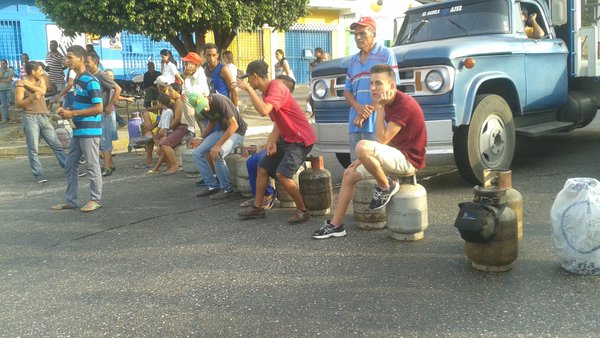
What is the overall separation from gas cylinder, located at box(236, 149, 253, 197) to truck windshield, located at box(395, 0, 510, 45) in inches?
112

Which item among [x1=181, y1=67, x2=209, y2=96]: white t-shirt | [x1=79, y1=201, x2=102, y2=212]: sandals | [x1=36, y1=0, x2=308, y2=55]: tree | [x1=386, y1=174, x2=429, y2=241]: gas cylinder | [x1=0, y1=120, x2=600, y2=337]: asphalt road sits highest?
[x1=36, y1=0, x2=308, y2=55]: tree

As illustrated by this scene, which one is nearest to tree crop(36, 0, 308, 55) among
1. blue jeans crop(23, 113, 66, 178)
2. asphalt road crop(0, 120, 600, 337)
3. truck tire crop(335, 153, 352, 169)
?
blue jeans crop(23, 113, 66, 178)

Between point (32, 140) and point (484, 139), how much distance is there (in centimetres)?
659

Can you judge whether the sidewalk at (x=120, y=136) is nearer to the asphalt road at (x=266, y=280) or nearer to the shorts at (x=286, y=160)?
the asphalt road at (x=266, y=280)

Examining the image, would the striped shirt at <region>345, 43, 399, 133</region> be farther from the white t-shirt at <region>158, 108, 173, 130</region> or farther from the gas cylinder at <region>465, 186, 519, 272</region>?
the white t-shirt at <region>158, 108, 173, 130</region>

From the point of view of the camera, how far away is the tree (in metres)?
13.0

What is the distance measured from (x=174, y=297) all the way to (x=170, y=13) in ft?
33.4

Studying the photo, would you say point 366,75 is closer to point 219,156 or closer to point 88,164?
point 219,156

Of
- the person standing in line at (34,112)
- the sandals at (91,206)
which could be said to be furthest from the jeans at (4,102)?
A: the sandals at (91,206)

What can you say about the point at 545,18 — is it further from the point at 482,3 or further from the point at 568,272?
the point at 568,272

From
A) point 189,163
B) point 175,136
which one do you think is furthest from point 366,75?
point 175,136

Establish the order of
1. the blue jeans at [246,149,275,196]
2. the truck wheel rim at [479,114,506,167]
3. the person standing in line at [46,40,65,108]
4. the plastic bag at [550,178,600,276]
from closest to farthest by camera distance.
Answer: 1. the plastic bag at [550,178,600,276]
2. the blue jeans at [246,149,275,196]
3. the truck wheel rim at [479,114,506,167]
4. the person standing in line at [46,40,65,108]

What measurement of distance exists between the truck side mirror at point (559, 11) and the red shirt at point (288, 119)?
3.89 meters

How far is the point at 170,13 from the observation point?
521 inches
